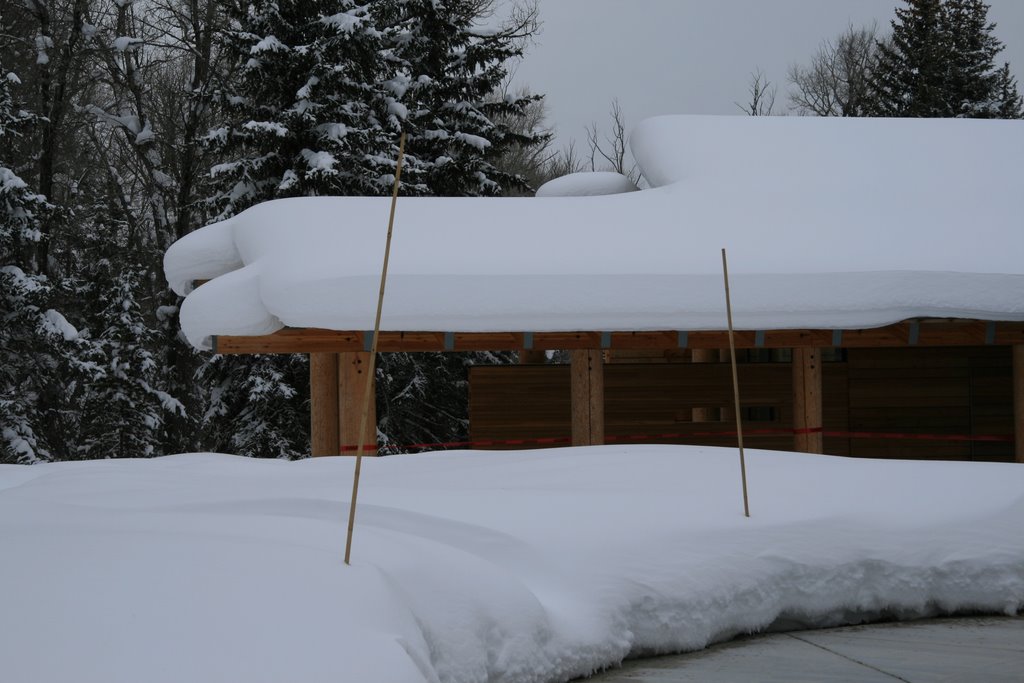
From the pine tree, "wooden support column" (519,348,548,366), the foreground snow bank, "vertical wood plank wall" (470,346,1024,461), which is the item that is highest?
the pine tree

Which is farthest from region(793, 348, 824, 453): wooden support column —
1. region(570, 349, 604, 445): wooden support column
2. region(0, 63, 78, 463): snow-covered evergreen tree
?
region(0, 63, 78, 463): snow-covered evergreen tree

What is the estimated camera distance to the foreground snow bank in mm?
3170

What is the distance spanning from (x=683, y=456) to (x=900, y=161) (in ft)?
25.4

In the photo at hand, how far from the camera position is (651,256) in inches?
409

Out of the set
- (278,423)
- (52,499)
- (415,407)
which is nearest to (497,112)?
(415,407)

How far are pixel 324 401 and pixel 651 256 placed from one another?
395cm

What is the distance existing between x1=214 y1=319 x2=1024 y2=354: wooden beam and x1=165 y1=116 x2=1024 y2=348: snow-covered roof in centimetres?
38

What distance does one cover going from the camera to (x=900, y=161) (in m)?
12.9

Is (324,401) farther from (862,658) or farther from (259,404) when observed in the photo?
(862,658)

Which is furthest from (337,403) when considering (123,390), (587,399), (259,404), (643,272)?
(123,390)

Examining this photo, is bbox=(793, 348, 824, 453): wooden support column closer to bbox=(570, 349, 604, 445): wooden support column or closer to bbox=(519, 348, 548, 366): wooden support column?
bbox=(570, 349, 604, 445): wooden support column

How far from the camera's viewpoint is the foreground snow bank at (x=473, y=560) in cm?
317

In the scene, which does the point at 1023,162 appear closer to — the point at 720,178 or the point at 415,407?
the point at 720,178

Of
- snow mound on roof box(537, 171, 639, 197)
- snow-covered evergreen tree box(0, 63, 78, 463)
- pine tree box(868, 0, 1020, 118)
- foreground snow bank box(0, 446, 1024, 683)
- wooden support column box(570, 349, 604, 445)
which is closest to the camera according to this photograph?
foreground snow bank box(0, 446, 1024, 683)
